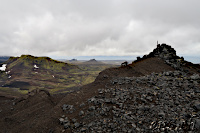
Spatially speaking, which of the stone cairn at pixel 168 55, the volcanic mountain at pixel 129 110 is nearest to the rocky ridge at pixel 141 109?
the volcanic mountain at pixel 129 110

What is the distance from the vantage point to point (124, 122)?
14.5 meters

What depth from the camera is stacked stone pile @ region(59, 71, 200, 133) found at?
1295cm

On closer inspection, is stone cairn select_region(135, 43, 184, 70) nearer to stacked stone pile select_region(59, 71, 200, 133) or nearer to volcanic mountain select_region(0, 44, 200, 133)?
volcanic mountain select_region(0, 44, 200, 133)

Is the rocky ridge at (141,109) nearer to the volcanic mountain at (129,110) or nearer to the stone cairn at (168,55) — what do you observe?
the volcanic mountain at (129,110)

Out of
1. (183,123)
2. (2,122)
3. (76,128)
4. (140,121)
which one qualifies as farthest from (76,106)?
(2,122)

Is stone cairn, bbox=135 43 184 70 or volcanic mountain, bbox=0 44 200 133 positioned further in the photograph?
stone cairn, bbox=135 43 184 70

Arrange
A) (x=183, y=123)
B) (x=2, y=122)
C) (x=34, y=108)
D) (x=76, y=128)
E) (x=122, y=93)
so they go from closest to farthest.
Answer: (x=183, y=123) < (x=76, y=128) < (x=122, y=93) < (x=2, y=122) < (x=34, y=108)

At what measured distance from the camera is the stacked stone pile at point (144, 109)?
12945 mm

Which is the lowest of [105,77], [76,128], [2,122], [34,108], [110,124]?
[2,122]

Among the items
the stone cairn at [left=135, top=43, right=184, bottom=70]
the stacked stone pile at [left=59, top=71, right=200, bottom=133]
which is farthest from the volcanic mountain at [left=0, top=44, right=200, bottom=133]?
the stone cairn at [left=135, top=43, right=184, bottom=70]

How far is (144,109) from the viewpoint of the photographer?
51.0 feet

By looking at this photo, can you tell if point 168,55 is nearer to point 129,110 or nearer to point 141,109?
point 141,109

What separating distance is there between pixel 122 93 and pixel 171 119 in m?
8.28

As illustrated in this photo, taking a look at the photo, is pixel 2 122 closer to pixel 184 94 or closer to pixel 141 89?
pixel 141 89
